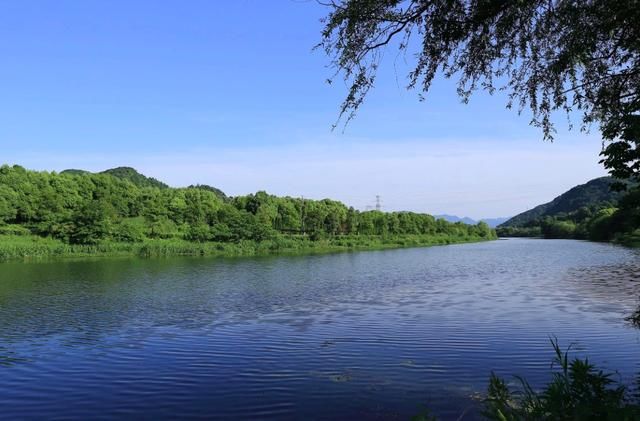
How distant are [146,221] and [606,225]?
100m

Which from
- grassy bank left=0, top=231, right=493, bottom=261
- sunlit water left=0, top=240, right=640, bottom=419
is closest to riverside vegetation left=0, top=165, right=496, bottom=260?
grassy bank left=0, top=231, right=493, bottom=261

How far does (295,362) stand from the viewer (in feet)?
42.6

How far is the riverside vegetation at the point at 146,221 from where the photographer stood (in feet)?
222

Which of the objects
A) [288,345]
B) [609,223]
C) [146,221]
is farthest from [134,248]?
[609,223]

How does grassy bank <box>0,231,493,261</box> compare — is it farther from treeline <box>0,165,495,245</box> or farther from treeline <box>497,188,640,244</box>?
treeline <box>497,188,640,244</box>

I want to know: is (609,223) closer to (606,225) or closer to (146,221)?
(606,225)

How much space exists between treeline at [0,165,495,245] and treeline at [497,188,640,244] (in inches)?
2192

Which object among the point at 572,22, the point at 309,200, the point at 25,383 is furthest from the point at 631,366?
the point at 309,200

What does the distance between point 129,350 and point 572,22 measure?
45.9 ft

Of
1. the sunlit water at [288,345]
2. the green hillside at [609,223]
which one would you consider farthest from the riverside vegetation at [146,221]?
the green hillside at [609,223]

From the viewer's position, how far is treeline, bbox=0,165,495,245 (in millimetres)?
70438

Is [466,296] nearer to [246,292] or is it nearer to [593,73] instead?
[246,292]

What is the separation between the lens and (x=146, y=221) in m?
84.4

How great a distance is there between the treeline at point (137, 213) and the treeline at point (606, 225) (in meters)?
55.7
